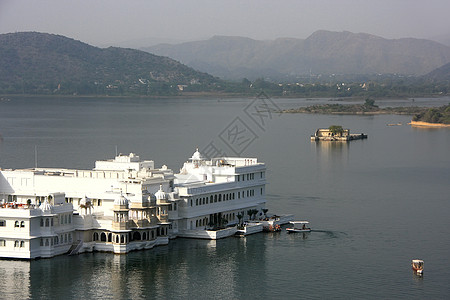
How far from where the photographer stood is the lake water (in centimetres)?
3180

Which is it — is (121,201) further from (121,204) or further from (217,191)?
(217,191)

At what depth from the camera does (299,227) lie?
41.6m

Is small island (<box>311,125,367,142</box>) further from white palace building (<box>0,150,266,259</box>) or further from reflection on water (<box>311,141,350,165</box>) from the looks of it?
white palace building (<box>0,150,266,259</box>)

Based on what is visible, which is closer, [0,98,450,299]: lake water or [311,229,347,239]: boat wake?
[0,98,450,299]: lake water

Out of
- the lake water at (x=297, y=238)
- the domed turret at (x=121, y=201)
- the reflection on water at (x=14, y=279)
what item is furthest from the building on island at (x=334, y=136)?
the reflection on water at (x=14, y=279)

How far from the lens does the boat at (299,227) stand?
40.6m

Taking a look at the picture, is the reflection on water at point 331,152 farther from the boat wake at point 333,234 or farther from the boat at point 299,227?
the boat wake at point 333,234

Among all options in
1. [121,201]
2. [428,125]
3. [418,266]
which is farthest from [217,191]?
[428,125]

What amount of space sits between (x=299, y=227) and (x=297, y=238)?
2153 mm

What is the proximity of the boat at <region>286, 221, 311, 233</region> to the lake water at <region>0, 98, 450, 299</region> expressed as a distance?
46 centimetres

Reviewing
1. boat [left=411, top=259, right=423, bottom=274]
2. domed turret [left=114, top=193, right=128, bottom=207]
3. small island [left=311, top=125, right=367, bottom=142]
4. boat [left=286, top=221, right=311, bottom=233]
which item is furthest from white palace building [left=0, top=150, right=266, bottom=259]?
small island [left=311, top=125, right=367, bottom=142]

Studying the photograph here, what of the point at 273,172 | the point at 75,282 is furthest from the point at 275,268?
the point at 273,172

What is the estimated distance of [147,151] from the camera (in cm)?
7375

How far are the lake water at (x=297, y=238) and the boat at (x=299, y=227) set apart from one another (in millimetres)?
460
